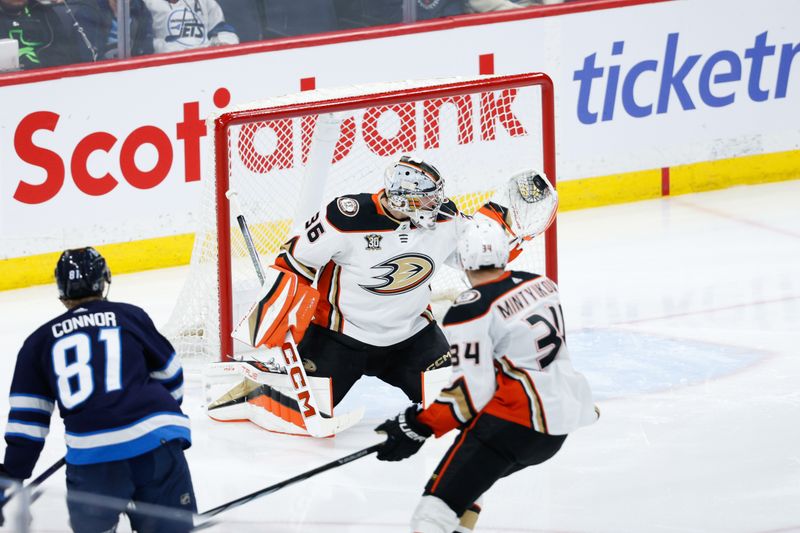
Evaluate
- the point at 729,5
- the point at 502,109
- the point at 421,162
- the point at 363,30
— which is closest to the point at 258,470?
the point at 421,162

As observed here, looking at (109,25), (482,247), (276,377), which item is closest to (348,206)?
(276,377)

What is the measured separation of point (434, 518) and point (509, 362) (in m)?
0.38

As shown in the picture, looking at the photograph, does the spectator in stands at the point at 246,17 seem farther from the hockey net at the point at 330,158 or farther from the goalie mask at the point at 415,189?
the goalie mask at the point at 415,189

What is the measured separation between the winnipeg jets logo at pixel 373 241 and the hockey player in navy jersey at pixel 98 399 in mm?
1358

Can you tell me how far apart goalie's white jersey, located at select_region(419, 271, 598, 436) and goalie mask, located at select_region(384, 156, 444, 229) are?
105 cm

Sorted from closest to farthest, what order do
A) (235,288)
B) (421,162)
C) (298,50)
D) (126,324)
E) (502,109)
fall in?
(126,324) < (421,162) < (235,288) < (502,109) < (298,50)

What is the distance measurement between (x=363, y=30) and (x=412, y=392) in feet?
8.53

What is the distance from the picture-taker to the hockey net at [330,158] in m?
5.11

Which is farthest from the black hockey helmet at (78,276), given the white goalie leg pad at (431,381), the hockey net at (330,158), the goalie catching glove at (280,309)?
the hockey net at (330,158)

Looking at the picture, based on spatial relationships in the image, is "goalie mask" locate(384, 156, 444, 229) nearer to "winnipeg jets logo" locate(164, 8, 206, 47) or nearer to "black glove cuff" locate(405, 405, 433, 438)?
"black glove cuff" locate(405, 405, 433, 438)

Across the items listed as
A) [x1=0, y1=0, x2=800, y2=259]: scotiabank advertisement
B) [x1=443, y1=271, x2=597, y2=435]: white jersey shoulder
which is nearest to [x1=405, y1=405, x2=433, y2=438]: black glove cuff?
[x1=443, y1=271, x2=597, y2=435]: white jersey shoulder

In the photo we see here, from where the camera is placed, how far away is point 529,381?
125 inches

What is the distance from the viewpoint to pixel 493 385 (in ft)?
10.4

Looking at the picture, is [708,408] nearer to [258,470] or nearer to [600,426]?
[600,426]
